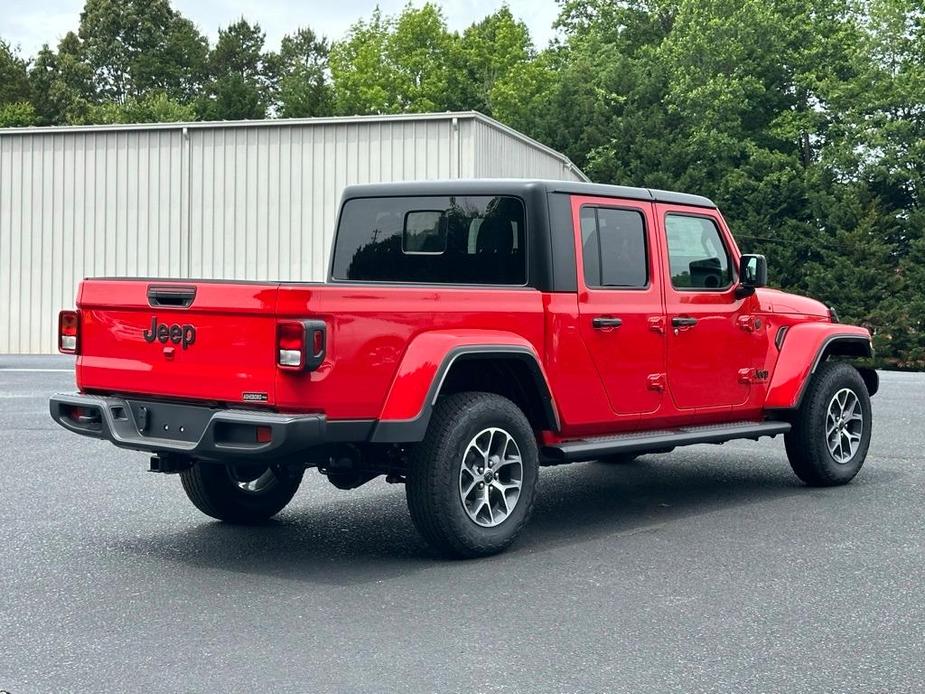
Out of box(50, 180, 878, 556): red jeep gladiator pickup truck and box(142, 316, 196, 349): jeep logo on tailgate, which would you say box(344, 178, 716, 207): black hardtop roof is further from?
box(142, 316, 196, 349): jeep logo on tailgate

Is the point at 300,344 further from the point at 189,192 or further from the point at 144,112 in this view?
the point at 144,112

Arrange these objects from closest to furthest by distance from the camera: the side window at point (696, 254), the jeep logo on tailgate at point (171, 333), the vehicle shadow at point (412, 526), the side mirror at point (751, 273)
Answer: the jeep logo on tailgate at point (171, 333) < the vehicle shadow at point (412, 526) < the side window at point (696, 254) < the side mirror at point (751, 273)

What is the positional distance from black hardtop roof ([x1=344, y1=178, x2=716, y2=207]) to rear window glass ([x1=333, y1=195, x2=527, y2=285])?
0.13 feet

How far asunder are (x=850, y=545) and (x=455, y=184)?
2.90m

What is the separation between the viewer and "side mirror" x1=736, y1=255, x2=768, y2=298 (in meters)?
7.97

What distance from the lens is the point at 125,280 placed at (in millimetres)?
6258

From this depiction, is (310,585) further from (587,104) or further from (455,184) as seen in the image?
(587,104)

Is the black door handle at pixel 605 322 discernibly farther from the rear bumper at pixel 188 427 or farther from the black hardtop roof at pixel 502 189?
the rear bumper at pixel 188 427

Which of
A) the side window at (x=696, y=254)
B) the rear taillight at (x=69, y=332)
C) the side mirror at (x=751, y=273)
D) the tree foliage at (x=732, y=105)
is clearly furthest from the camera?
the tree foliage at (x=732, y=105)

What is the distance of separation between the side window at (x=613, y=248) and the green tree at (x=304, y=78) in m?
56.9

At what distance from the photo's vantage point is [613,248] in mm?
7207

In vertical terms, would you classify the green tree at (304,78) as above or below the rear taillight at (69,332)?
above

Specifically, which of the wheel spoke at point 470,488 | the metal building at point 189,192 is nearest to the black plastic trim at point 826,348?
the wheel spoke at point 470,488

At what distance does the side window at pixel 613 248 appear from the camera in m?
7.04
